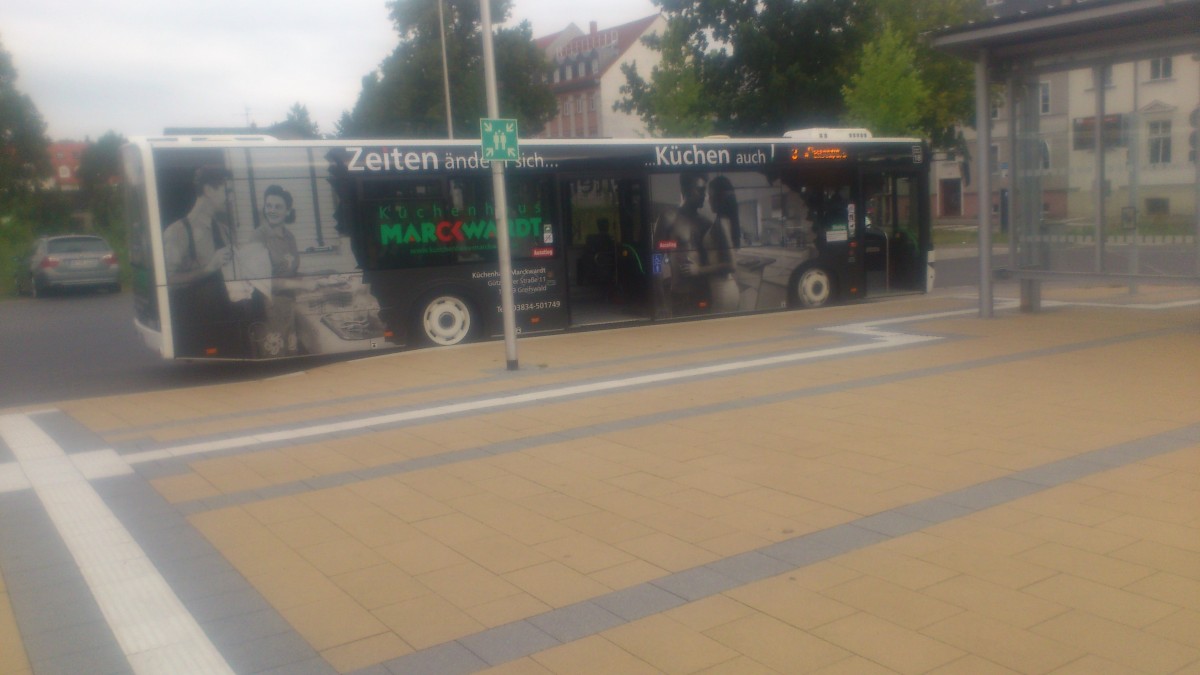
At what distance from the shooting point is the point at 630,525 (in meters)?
6.02

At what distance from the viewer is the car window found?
96.6ft

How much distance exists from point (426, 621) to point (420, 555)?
96 cm

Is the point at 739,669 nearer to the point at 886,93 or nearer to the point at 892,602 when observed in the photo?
the point at 892,602

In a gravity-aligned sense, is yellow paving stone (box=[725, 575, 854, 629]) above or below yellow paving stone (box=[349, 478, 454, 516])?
below

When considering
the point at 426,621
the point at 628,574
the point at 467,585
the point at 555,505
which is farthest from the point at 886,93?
the point at 426,621

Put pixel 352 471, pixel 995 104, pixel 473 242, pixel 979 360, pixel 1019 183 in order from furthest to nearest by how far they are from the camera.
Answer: pixel 995 104 < pixel 1019 183 < pixel 473 242 < pixel 979 360 < pixel 352 471

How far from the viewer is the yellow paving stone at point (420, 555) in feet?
18.0

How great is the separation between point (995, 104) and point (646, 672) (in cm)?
4709

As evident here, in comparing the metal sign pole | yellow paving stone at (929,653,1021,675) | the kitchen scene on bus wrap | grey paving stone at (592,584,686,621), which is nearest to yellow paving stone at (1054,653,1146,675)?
yellow paving stone at (929,653,1021,675)

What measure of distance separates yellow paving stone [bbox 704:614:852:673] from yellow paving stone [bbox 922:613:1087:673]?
1.52 feet

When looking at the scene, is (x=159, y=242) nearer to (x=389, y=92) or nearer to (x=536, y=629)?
(x=536, y=629)

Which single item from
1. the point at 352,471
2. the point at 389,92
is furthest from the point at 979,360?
the point at 389,92

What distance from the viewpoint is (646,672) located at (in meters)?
4.08

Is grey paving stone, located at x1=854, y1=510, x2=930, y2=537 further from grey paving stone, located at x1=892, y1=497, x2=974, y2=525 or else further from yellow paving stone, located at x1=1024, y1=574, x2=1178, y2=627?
yellow paving stone, located at x1=1024, y1=574, x2=1178, y2=627
